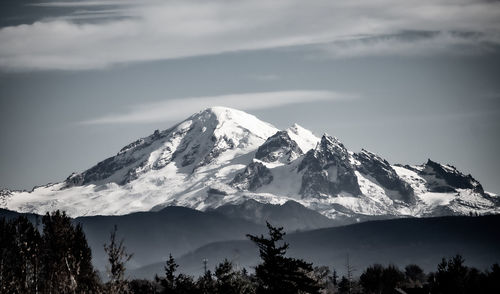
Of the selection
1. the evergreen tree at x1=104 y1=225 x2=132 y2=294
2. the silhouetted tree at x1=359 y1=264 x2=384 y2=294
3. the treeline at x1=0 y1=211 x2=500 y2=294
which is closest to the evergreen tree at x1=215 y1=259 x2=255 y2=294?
the treeline at x1=0 y1=211 x2=500 y2=294

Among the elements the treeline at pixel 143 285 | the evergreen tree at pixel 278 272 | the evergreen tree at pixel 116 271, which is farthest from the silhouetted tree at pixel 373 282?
the evergreen tree at pixel 116 271

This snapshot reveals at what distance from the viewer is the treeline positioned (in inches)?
1832

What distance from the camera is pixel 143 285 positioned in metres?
119

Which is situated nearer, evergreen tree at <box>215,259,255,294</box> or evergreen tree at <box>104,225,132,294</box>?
evergreen tree at <box>104,225,132,294</box>

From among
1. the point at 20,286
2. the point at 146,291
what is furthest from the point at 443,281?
the point at 20,286

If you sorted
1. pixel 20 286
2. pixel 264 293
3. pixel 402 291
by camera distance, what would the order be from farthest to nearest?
pixel 402 291, pixel 264 293, pixel 20 286

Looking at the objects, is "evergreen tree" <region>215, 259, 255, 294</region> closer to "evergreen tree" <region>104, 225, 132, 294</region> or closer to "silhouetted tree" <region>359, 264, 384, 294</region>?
"evergreen tree" <region>104, 225, 132, 294</region>

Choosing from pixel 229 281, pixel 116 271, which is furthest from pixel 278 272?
pixel 229 281

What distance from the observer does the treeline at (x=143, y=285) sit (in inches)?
1832

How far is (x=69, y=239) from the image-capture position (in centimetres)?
10612

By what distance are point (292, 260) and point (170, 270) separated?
1341 inches

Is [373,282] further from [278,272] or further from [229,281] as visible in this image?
[278,272]

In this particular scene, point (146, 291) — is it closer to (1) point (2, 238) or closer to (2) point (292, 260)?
(1) point (2, 238)

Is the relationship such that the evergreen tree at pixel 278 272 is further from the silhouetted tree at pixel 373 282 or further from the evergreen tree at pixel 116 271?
the silhouetted tree at pixel 373 282
